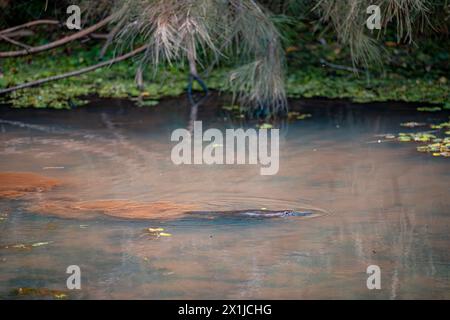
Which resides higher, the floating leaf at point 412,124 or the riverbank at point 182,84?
the riverbank at point 182,84

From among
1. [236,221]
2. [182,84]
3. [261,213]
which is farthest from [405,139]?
[182,84]

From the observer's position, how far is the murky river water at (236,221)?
3679mm

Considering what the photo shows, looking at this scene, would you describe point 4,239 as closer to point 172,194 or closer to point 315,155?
point 172,194

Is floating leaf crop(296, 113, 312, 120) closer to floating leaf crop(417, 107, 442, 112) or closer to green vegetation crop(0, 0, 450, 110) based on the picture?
green vegetation crop(0, 0, 450, 110)

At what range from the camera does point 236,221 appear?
454 centimetres

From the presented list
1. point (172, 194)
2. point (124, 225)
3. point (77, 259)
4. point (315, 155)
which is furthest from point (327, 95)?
point (77, 259)

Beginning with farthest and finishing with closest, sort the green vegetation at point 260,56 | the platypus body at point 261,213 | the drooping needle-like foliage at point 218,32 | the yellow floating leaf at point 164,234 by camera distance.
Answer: the green vegetation at point 260,56, the drooping needle-like foliage at point 218,32, the platypus body at point 261,213, the yellow floating leaf at point 164,234

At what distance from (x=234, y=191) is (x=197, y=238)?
0.90m

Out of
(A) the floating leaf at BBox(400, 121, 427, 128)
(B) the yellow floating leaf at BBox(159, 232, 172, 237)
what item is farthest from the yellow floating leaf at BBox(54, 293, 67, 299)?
(A) the floating leaf at BBox(400, 121, 427, 128)

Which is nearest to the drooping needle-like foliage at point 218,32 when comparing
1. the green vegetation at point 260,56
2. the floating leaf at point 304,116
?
the green vegetation at point 260,56

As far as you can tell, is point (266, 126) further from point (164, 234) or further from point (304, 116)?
point (164, 234)

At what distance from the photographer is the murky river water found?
145 inches

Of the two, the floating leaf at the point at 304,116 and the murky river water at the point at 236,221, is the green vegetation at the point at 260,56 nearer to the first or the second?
the floating leaf at the point at 304,116
